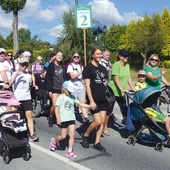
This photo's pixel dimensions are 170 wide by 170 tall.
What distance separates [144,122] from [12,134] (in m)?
2.47

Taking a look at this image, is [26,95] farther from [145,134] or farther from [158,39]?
[158,39]

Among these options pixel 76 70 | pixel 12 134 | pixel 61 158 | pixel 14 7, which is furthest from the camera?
pixel 14 7

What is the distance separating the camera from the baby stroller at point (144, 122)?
5996 millimetres

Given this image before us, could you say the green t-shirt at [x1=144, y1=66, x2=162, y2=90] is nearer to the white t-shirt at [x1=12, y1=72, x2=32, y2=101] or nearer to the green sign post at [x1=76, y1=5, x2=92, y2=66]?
the white t-shirt at [x1=12, y1=72, x2=32, y2=101]

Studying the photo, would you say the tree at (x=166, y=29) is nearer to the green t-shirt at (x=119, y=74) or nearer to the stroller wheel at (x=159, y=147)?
the green t-shirt at (x=119, y=74)

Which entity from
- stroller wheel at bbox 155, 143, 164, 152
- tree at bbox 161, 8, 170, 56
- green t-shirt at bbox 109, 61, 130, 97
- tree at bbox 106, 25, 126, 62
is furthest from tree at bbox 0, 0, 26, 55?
tree at bbox 106, 25, 126, 62

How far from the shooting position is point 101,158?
556 cm

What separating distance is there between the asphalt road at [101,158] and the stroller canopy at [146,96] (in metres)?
0.85

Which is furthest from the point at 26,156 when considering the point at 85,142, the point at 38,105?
the point at 38,105

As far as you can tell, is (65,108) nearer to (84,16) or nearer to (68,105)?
(68,105)

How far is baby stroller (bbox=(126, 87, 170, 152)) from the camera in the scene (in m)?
6.00

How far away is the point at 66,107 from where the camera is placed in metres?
5.57

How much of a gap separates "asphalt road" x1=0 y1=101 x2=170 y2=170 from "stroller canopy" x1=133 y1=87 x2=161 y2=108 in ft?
2.78

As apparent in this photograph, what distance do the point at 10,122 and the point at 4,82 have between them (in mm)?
1508
